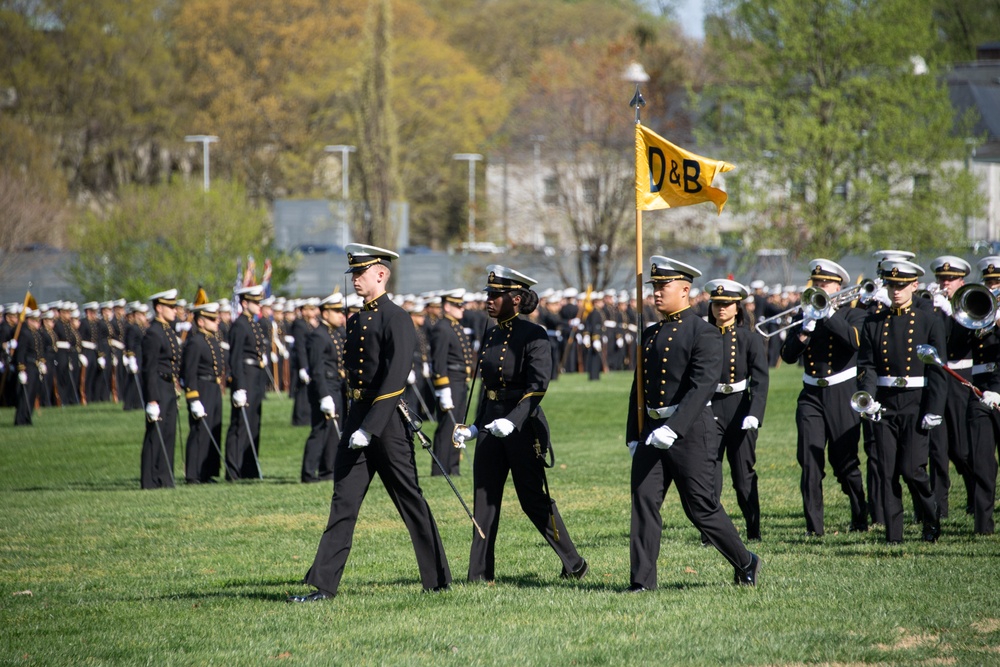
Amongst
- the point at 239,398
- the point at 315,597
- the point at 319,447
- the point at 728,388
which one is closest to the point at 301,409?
the point at 239,398

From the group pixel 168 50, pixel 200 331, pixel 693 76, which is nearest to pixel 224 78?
pixel 168 50

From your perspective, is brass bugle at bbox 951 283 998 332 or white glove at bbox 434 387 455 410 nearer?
brass bugle at bbox 951 283 998 332

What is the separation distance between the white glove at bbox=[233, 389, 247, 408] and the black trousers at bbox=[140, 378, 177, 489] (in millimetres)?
693

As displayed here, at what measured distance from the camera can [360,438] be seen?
303 inches

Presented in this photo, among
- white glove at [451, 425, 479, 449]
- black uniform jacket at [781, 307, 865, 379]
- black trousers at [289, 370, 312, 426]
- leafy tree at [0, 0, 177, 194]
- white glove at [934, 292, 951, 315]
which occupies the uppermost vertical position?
leafy tree at [0, 0, 177, 194]

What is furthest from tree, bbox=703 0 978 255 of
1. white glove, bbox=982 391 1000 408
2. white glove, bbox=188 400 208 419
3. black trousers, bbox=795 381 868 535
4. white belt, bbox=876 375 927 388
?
white glove, bbox=982 391 1000 408

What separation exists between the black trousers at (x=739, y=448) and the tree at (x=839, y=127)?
1180 inches

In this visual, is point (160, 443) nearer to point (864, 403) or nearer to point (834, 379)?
point (834, 379)

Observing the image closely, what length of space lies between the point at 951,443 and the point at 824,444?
137 cm

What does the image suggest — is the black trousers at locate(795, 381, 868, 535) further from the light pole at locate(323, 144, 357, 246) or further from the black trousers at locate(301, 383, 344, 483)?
the light pole at locate(323, 144, 357, 246)

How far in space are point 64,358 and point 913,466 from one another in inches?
912

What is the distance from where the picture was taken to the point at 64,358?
29172 millimetres

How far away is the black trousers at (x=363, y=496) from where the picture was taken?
26.0 ft

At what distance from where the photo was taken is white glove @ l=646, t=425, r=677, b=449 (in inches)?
299
